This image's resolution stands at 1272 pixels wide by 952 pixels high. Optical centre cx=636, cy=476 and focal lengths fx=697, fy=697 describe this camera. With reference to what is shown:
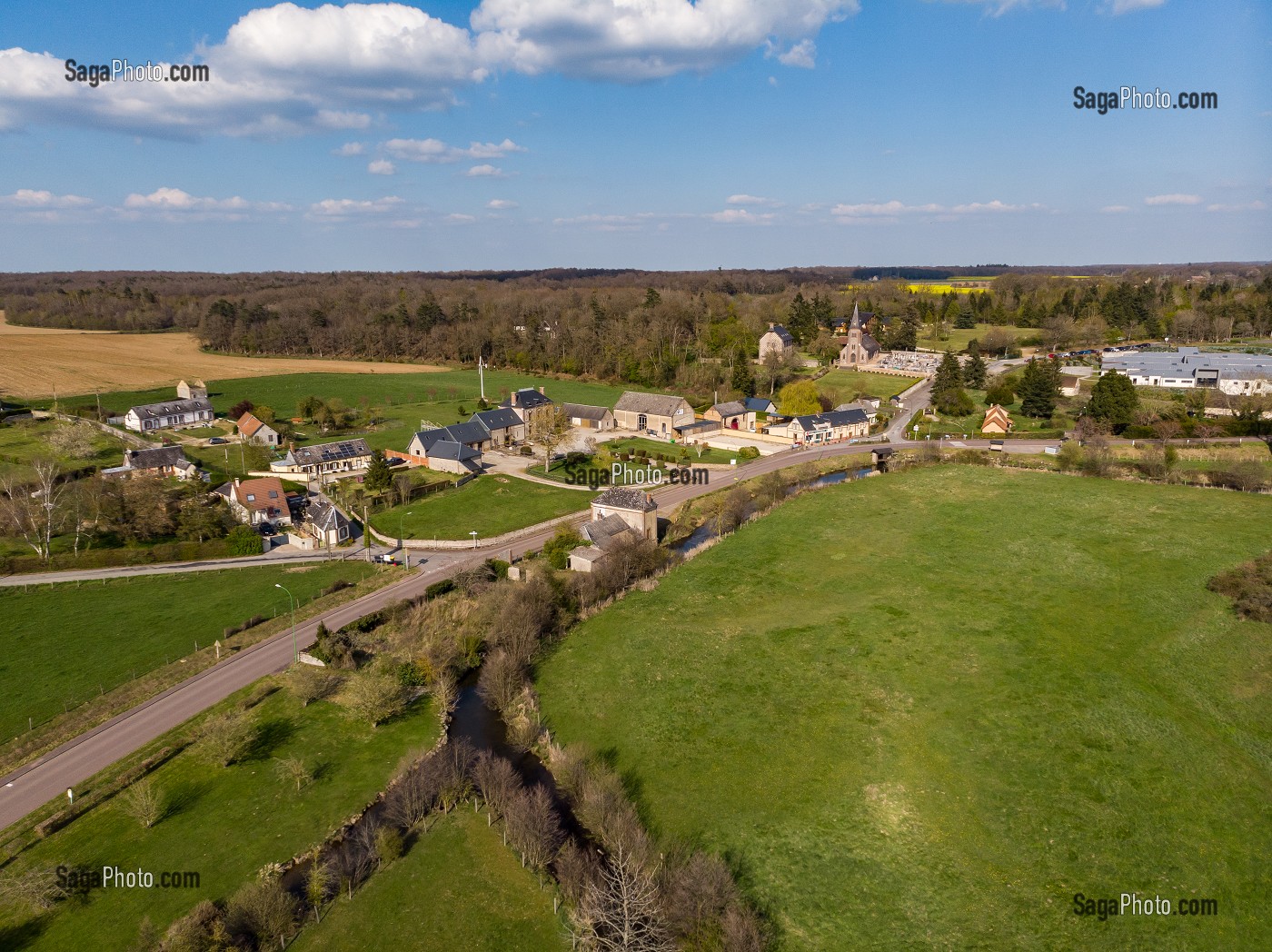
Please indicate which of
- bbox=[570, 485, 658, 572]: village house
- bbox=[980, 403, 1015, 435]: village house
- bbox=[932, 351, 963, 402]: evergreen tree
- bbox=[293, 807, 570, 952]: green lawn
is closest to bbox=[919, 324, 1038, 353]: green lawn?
bbox=[932, 351, 963, 402]: evergreen tree

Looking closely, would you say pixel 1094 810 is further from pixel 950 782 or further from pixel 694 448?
pixel 694 448

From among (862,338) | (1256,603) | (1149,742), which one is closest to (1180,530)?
(1256,603)

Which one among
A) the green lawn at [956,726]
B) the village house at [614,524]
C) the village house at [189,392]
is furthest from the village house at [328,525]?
the village house at [189,392]

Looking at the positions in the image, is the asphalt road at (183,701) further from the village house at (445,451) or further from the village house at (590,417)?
the village house at (590,417)

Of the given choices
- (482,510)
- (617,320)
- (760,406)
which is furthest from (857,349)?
(482,510)

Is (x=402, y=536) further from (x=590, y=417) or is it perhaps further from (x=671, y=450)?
(x=590, y=417)

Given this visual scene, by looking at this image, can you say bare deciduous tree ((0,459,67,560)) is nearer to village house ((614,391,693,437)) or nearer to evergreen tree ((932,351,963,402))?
village house ((614,391,693,437))
